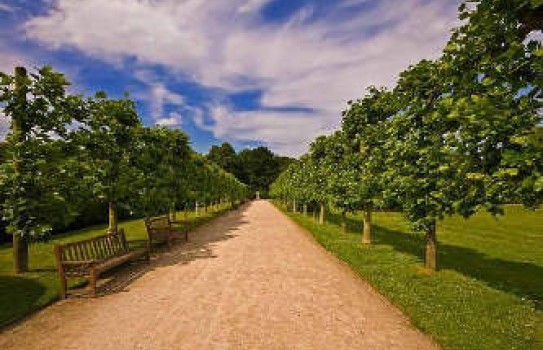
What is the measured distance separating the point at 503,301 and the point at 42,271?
12.5m

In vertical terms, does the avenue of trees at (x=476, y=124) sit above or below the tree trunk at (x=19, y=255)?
above

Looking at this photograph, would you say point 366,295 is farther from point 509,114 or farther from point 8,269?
point 8,269

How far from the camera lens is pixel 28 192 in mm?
10164

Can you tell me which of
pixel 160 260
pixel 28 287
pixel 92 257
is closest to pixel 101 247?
pixel 92 257

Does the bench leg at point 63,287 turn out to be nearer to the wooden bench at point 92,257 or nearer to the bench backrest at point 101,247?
the wooden bench at point 92,257

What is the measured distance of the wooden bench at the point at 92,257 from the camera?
891 centimetres

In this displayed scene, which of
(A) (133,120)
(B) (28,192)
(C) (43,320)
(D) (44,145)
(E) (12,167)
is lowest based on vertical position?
(C) (43,320)

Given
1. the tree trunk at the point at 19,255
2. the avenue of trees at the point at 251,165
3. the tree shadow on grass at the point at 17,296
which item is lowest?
the tree shadow on grass at the point at 17,296

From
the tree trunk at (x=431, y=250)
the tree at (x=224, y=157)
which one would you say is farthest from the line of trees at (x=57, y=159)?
the tree at (x=224, y=157)

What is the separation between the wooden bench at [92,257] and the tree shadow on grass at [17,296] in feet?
2.24

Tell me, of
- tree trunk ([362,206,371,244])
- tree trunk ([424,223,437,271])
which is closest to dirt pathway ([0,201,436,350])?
tree trunk ([424,223,437,271])

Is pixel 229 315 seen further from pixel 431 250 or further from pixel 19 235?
pixel 19 235

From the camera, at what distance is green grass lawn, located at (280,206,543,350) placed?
624cm

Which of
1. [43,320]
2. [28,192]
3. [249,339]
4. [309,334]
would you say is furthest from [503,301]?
[28,192]
